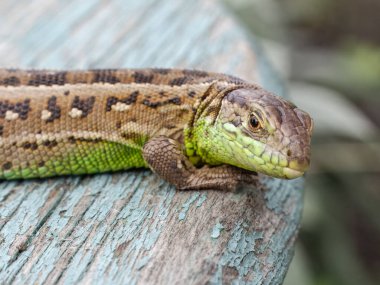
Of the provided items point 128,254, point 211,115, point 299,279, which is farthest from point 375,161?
point 128,254

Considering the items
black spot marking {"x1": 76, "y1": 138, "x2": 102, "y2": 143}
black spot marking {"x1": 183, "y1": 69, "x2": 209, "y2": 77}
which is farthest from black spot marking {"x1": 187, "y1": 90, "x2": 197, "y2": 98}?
black spot marking {"x1": 76, "y1": 138, "x2": 102, "y2": 143}

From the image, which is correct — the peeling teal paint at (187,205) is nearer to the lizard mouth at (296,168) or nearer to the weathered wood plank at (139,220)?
the weathered wood plank at (139,220)

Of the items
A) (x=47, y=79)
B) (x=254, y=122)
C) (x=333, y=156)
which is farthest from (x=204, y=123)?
(x=333, y=156)

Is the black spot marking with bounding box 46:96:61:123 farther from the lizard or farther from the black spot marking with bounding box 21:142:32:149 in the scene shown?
the black spot marking with bounding box 21:142:32:149

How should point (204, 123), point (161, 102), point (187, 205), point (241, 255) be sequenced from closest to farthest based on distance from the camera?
point (241, 255), point (187, 205), point (204, 123), point (161, 102)

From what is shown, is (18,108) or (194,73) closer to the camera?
(18,108)

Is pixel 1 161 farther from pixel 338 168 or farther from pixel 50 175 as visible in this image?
pixel 338 168

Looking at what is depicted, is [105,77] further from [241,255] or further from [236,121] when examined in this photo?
[241,255]
